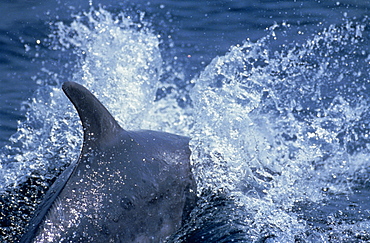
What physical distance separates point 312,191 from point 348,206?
1.42 feet

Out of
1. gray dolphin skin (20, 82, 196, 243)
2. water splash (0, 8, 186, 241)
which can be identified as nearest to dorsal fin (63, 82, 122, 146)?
gray dolphin skin (20, 82, 196, 243)

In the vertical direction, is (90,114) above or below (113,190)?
above

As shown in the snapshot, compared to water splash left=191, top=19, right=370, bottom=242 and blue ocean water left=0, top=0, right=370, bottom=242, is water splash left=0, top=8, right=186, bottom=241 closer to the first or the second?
blue ocean water left=0, top=0, right=370, bottom=242

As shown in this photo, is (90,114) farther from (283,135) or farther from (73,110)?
(283,135)

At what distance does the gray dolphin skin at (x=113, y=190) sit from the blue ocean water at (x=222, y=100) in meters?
0.31

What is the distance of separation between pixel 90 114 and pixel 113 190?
2.13 ft

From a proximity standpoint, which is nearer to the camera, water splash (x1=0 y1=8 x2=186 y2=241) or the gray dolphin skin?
the gray dolphin skin

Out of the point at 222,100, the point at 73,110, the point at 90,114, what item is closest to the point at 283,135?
the point at 222,100

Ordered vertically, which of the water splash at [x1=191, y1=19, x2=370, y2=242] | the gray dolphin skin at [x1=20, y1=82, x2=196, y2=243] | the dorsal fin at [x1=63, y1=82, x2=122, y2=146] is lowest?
the water splash at [x1=191, y1=19, x2=370, y2=242]

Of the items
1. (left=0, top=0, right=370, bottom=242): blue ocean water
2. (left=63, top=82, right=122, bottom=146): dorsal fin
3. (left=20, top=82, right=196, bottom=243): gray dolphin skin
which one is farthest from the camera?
(left=0, top=0, right=370, bottom=242): blue ocean water

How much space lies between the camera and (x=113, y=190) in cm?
416

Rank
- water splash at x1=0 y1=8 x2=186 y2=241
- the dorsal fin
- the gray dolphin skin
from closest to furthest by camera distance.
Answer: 1. the gray dolphin skin
2. the dorsal fin
3. water splash at x1=0 y1=8 x2=186 y2=241

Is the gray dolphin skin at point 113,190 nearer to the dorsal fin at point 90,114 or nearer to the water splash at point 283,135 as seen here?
the dorsal fin at point 90,114

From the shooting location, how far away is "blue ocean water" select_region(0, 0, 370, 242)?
501 cm
